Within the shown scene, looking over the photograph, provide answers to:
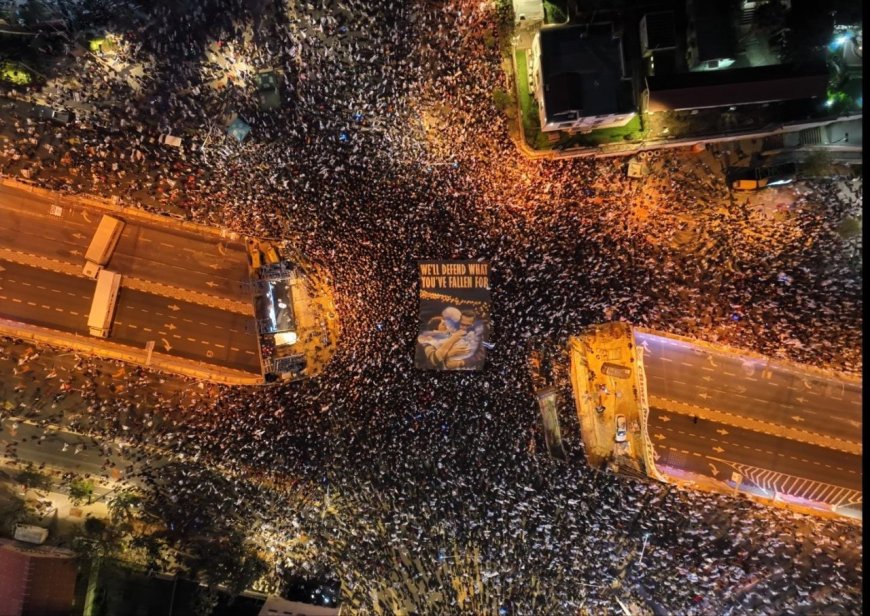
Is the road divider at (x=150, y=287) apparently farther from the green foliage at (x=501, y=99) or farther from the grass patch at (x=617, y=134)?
the grass patch at (x=617, y=134)

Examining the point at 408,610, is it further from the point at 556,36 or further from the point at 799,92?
the point at 799,92

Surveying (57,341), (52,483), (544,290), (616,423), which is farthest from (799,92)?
(52,483)

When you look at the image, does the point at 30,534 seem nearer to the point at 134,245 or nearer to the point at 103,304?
the point at 103,304

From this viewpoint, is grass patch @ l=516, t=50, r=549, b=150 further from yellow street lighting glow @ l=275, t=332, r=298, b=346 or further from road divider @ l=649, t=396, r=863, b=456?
yellow street lighting glow @ l=275, t=332, r=298, b=346

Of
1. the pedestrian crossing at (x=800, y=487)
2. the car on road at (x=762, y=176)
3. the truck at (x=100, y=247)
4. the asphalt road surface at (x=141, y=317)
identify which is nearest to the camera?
the car on road at (x=762, y=176)

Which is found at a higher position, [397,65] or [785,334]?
[397,65]

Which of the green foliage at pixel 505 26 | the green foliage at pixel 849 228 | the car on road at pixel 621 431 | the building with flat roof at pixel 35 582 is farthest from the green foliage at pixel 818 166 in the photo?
the building with flat roof at pixel 35 582

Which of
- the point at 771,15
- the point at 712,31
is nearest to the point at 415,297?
the point at 712,31
